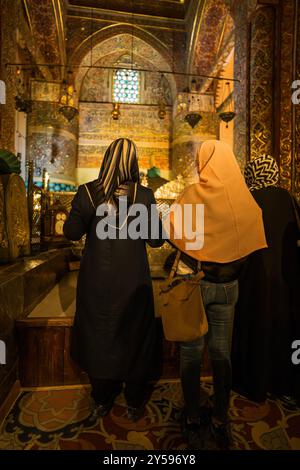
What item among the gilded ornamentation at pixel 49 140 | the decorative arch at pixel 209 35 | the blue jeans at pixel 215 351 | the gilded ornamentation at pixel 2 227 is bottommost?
the blue jeans at pixel 215 351

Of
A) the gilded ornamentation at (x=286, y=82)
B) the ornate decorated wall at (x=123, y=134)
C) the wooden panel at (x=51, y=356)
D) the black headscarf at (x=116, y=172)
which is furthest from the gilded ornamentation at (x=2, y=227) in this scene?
the ornate decorated wall at (x=123, y=134)

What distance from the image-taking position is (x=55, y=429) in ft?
5.34

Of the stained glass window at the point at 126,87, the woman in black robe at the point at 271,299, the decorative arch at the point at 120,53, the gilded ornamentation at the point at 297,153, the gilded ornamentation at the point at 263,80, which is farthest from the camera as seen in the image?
the stained glass window at the point at 126,87

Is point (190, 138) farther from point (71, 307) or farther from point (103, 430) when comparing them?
point (103, 430)

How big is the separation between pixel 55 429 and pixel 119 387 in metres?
0.50

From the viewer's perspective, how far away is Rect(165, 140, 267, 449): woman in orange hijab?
1347 mm

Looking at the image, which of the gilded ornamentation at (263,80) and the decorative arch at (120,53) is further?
the decorative arch at (120,53)

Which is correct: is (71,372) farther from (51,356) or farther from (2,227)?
(2,227)

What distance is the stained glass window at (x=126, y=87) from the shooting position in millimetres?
13266

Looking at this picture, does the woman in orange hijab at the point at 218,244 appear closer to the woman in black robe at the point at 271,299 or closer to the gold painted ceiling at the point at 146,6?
the woman in black robe at the point at 271,299

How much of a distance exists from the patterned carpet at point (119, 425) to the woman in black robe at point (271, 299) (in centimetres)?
19

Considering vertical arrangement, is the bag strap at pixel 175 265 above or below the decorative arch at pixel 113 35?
below

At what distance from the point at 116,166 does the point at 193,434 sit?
1669mm

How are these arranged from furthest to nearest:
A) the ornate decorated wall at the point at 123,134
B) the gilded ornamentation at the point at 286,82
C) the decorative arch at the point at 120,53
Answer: the ornate decorated wall at the point at 123,134 → the decorative arch at the point at 120,53 → the gilded ornamentation at the point at 286,82
